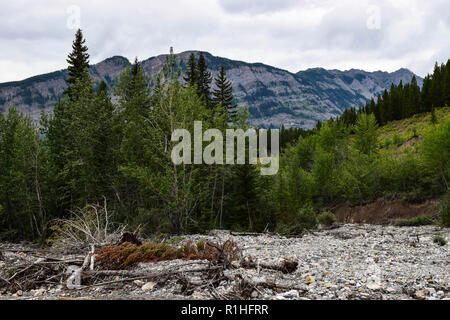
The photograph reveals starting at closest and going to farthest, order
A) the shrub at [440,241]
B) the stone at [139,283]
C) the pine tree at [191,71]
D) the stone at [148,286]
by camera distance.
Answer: the stone at [148,286], the stone at [139,283], the shrub at [440,241], the pine tree at [191,71]

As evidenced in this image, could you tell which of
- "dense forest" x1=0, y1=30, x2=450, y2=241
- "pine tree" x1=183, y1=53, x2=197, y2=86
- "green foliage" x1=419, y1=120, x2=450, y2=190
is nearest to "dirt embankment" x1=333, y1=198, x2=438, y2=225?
"green foliage" x1=419, y1=120, x2=450, y2=190

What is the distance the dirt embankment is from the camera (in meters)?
33.5

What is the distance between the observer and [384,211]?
3675 cm

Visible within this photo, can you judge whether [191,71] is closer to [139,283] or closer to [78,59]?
[78,59]

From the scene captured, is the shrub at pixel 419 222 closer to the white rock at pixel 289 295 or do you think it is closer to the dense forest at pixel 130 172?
the dense forest at pixel 130 172

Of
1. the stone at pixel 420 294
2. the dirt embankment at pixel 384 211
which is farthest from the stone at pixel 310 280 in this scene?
the dirt embankment at pixel 384 211

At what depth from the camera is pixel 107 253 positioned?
27.7ft

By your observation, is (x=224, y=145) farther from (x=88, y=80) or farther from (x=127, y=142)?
(x=88, y=80)

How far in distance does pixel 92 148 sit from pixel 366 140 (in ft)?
170

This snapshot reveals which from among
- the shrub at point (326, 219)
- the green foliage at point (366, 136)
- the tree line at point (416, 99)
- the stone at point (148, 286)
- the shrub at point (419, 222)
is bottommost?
the shrub at point (326, 219)

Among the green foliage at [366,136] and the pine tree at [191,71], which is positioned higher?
the pine tree at [191,71]

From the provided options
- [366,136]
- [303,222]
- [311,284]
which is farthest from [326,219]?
[366,136]

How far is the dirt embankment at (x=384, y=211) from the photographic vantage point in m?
33.5

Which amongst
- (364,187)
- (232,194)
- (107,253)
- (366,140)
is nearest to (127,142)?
(232,194)
